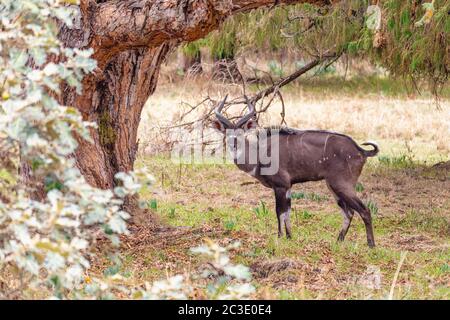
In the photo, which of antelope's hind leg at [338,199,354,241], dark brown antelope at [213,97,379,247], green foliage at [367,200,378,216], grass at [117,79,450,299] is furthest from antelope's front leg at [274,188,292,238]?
green foliage at [367,200,378,216]

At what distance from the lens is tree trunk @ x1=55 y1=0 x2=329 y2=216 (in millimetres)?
8102

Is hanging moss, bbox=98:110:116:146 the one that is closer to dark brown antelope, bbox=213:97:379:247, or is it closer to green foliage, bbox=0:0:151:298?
dark brown antelope, bbox=213:97:379:247

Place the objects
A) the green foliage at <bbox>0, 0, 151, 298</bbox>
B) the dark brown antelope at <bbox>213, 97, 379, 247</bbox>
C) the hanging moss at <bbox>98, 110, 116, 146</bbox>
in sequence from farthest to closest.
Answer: the dark brown antelope at <bbox>213, 97, 379, 247</bbox>, the hanging moss at <bbox>98, 110, 116, 146</bbox>, the green foliage at <bbox>0, 0, 151, 298</bbox>

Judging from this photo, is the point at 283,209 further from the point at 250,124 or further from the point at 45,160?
the point at 45,160

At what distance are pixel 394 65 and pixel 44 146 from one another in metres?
8.35

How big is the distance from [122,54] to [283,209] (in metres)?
2.53

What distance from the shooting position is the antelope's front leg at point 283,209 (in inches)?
404

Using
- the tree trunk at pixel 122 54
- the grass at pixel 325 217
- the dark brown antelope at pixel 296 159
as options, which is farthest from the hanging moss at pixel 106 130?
the dark brown antelope at pixel 296 159

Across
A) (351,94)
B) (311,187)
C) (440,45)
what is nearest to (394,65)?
(440,45)

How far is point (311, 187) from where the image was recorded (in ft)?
45.9

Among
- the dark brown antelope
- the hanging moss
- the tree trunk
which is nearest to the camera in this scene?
the tree trunk

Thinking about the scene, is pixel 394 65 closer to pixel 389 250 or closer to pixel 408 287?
pixel 389 250

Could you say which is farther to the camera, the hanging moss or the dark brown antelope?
the dark brown antelope

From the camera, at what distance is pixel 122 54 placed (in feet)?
30.6
